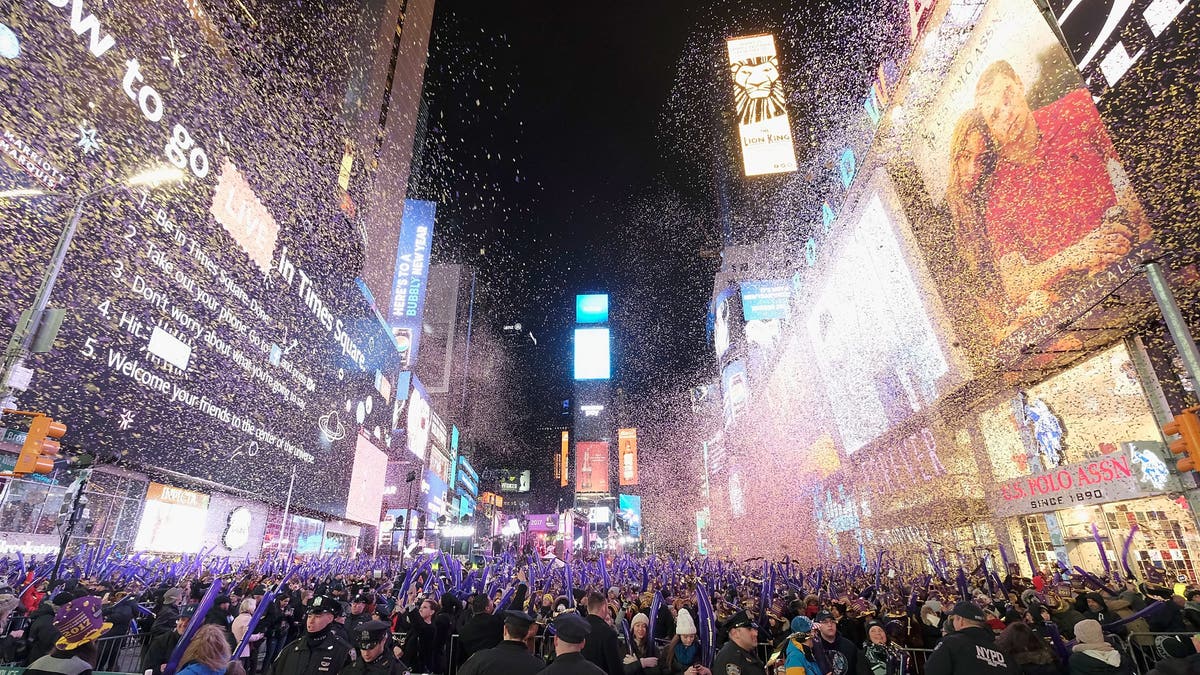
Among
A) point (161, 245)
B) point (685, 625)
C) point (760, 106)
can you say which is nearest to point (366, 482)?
point (161, 245)

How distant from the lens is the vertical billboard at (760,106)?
3266cm

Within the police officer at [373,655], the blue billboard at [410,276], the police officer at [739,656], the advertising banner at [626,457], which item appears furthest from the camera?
the advertising banner at [626,457]

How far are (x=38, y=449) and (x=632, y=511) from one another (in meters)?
144

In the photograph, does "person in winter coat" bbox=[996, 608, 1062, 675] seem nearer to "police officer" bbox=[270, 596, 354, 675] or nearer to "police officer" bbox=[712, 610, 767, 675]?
"police officer" bbox=[712, 610, 767, 675]

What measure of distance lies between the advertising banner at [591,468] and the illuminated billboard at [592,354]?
52.0 metres

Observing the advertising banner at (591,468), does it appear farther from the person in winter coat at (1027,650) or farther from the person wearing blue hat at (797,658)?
the person in winter coat at (1027,650)

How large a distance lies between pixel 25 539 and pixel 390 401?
35.3 m

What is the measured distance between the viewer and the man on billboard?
12648 mm

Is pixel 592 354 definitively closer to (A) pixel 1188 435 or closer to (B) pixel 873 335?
(B) pixel 873 335

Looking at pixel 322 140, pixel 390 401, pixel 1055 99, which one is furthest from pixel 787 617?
pixel 390 401

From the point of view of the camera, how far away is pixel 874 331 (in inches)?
993

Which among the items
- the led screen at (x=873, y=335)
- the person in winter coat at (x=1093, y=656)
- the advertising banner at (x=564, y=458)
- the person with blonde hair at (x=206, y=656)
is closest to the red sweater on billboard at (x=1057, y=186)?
the led screen at (x=873, y=335)

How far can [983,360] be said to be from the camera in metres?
19.1

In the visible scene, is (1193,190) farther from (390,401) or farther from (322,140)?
(390,401)
